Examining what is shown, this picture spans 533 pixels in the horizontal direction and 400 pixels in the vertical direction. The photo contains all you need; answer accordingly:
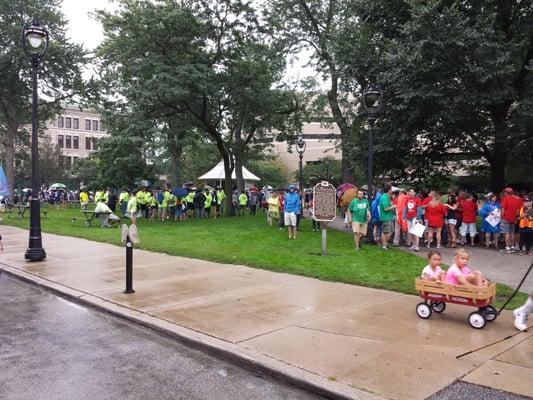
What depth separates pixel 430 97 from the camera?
Answer: 1430cm

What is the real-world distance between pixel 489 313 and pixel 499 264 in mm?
5444

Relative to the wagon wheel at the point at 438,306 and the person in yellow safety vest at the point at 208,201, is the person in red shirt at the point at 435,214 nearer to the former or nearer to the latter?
the wagon wheel at the point at 438,306

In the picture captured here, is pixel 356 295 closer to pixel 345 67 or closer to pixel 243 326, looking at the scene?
pixel 243 326

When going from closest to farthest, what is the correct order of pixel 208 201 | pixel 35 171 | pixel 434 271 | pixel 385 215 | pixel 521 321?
pixel 521 321 → pixel 434 271 → pixel 35 171 → pixel 385 215 → pixel 208 201

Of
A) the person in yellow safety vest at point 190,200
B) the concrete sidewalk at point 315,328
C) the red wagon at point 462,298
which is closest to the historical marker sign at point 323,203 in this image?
the concrete sidewalk at point 315,328

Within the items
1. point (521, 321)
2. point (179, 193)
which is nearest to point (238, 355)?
point (521, 321)

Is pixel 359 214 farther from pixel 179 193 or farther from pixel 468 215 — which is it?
pixel 179 193

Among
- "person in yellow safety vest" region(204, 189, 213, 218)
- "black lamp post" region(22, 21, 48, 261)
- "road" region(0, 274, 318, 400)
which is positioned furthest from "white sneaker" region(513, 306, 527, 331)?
"person in yellow safety vest" region(204, 189, 213, 218)

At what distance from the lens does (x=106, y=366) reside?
5184 millimetres

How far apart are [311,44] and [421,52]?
57.9 feet

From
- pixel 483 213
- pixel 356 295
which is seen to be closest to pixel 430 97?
pixel 483 213

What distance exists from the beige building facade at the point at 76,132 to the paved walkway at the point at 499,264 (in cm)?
9073

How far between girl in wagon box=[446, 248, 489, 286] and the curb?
2.88 meters

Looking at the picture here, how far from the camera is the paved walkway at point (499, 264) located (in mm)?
9289
